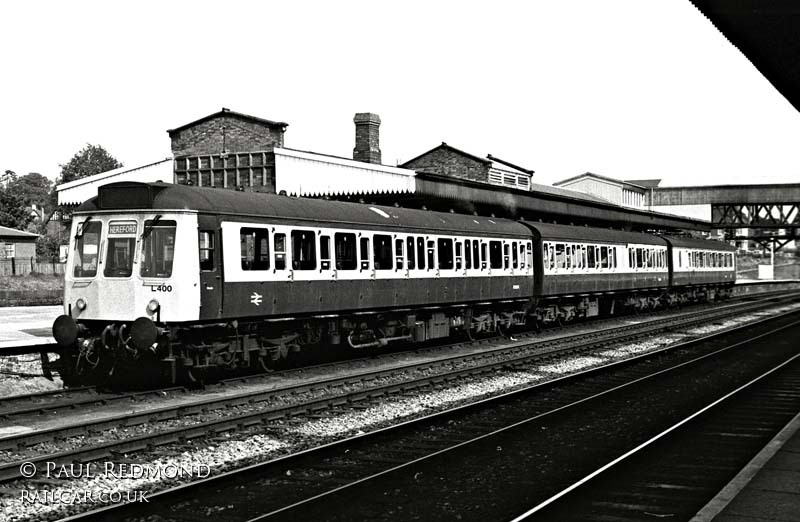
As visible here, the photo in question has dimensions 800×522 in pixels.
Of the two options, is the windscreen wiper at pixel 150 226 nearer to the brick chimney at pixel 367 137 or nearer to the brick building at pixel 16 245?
the brick chimney at pixel 367 137

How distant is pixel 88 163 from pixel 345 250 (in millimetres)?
98423

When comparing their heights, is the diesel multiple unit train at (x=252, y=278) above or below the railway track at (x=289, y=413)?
above

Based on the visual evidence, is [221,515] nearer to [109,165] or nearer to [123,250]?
[123,250]

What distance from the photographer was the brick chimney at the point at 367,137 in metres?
33.9

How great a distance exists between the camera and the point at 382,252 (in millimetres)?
19562

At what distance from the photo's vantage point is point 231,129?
3794 cm

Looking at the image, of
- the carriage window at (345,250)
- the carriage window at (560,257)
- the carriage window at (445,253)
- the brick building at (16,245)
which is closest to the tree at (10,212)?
the brick building at (16,245)

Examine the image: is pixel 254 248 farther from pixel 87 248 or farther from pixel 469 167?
pixel 469 167

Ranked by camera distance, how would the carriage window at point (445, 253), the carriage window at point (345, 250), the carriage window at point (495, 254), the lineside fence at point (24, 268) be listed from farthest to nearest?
the lineside fence at point (24, 268) < the carriage window at point (495, 254) < the carriage window at point (445, 253) < the carriage window at point (345, 250)

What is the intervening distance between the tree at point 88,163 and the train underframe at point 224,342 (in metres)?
93.3

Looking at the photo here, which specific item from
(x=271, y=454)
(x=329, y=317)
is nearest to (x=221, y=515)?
(x=271, y=454)

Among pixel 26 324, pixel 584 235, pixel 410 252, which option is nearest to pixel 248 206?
pixel 410 252

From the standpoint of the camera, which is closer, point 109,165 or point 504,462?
point 504,462

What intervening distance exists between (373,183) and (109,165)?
91.2 meters
